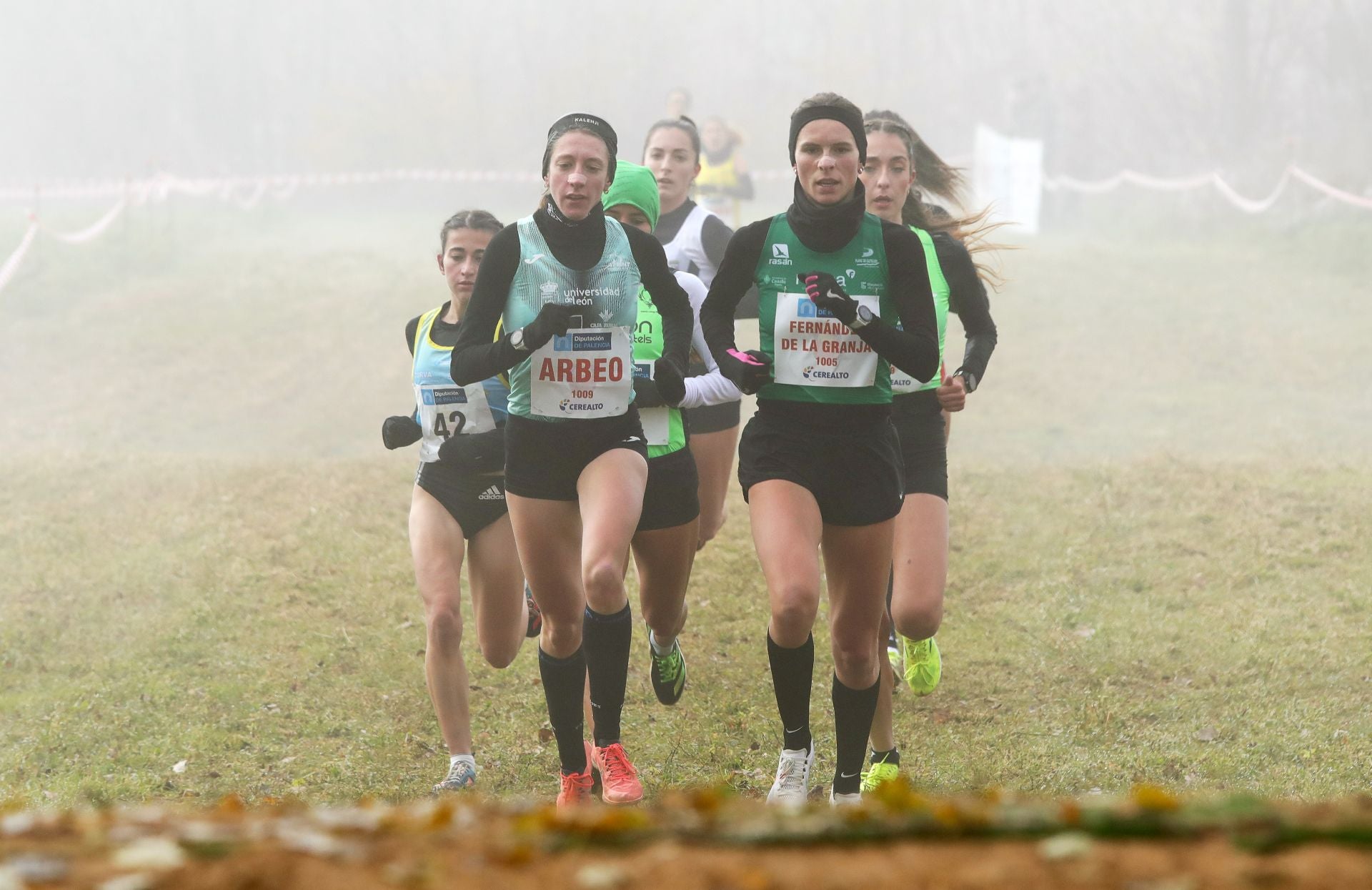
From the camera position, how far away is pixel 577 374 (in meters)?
5.28

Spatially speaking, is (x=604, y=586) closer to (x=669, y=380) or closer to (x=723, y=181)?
(x=669, y=380)

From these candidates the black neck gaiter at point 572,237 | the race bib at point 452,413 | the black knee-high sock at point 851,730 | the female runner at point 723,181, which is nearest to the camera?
the black knee-high sock at point 851,730

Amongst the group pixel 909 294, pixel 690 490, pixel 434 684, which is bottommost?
pixel 434 684

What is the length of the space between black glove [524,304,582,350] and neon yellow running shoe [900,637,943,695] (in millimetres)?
2227

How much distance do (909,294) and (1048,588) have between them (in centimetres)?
494

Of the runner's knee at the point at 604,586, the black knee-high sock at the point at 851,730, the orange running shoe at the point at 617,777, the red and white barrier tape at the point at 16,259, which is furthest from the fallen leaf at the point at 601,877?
the red and white barrier tape at the point at 16,259

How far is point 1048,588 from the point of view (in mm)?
9461

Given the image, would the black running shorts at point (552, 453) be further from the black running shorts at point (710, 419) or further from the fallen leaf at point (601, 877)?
the fallen leaf at point (601, 877)

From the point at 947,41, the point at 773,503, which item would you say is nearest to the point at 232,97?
the point at 947,41

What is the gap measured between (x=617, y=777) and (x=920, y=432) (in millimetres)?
1921

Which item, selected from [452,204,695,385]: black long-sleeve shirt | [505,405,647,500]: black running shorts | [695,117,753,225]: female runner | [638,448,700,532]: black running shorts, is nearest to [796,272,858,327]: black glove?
[452,204,695,385]: black long-sleeve shirt

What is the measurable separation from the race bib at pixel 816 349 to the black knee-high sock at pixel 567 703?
1448 millimetres

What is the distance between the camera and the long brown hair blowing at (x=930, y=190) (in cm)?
622

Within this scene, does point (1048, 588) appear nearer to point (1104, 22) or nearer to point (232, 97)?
point (1104, 22)
